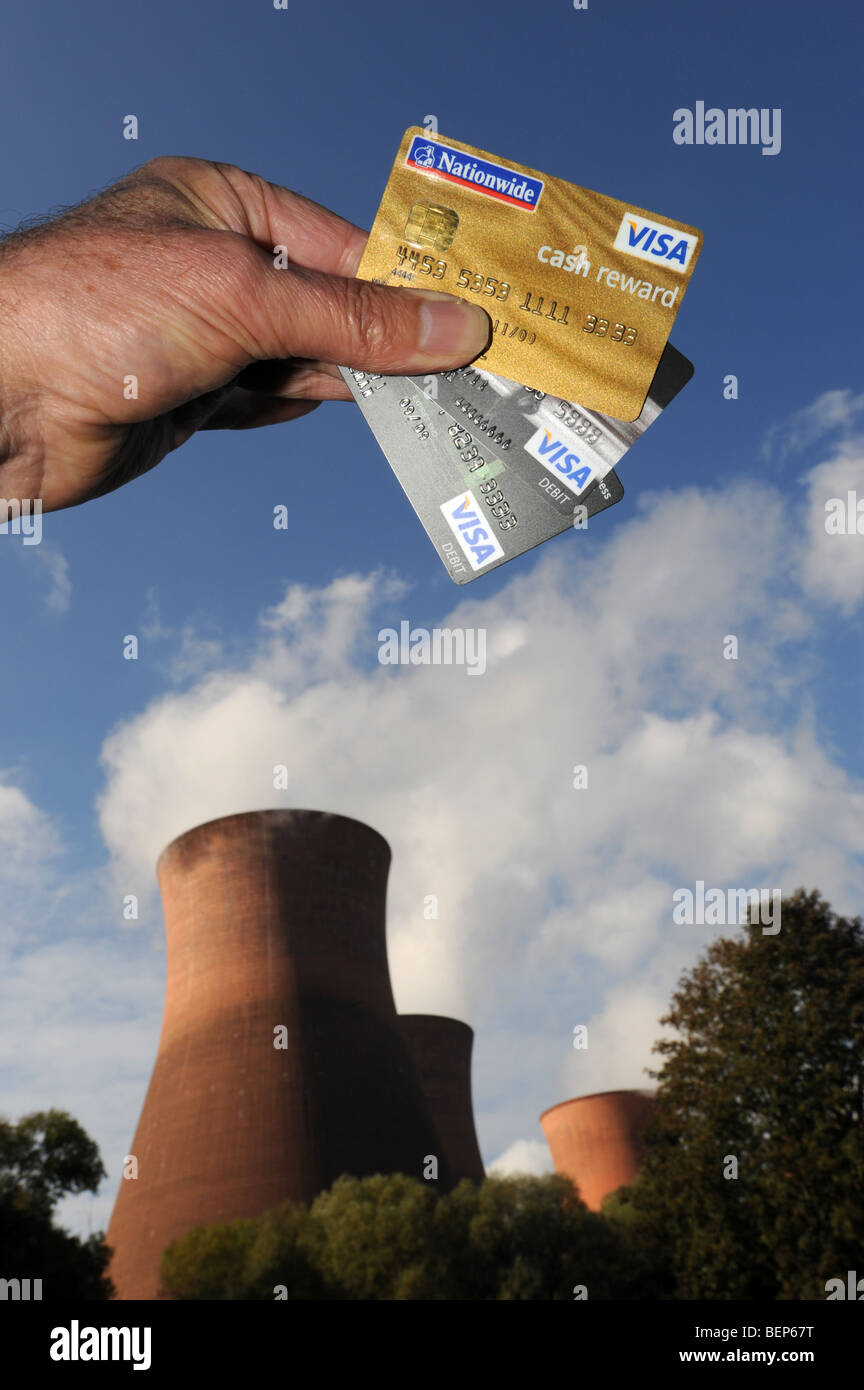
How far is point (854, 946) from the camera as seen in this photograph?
14141 mm

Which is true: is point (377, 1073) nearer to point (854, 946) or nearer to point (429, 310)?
point (854, 946)

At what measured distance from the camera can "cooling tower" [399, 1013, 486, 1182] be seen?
27.6m

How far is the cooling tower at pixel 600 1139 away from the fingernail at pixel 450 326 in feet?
98.6

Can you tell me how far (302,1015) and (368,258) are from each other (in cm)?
1822

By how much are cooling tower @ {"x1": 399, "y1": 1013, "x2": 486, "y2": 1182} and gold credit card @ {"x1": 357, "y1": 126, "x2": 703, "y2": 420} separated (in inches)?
1075

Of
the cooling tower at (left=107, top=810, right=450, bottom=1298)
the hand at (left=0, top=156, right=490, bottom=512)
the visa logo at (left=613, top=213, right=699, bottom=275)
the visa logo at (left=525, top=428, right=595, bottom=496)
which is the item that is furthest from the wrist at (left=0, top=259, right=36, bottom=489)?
the cooling tower at (left=107, top=810, right=450, bottom=1298)

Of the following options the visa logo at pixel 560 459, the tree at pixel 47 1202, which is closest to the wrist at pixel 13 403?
the visa logo at pixel 560 459

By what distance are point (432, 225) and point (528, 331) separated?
31cm

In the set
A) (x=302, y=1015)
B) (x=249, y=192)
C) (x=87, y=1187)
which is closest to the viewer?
(x=249, y=192)

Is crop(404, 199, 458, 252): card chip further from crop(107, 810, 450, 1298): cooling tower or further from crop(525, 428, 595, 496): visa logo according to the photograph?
crop(107, 810, 450, 1298): cooling tower

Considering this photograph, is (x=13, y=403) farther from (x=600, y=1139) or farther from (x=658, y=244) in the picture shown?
(x=600, y=1139)

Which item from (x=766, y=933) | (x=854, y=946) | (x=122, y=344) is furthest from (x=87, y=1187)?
(x=122, y=344)

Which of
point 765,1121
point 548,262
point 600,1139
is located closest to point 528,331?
point 548,262

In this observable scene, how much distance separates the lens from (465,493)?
218 centimetres
